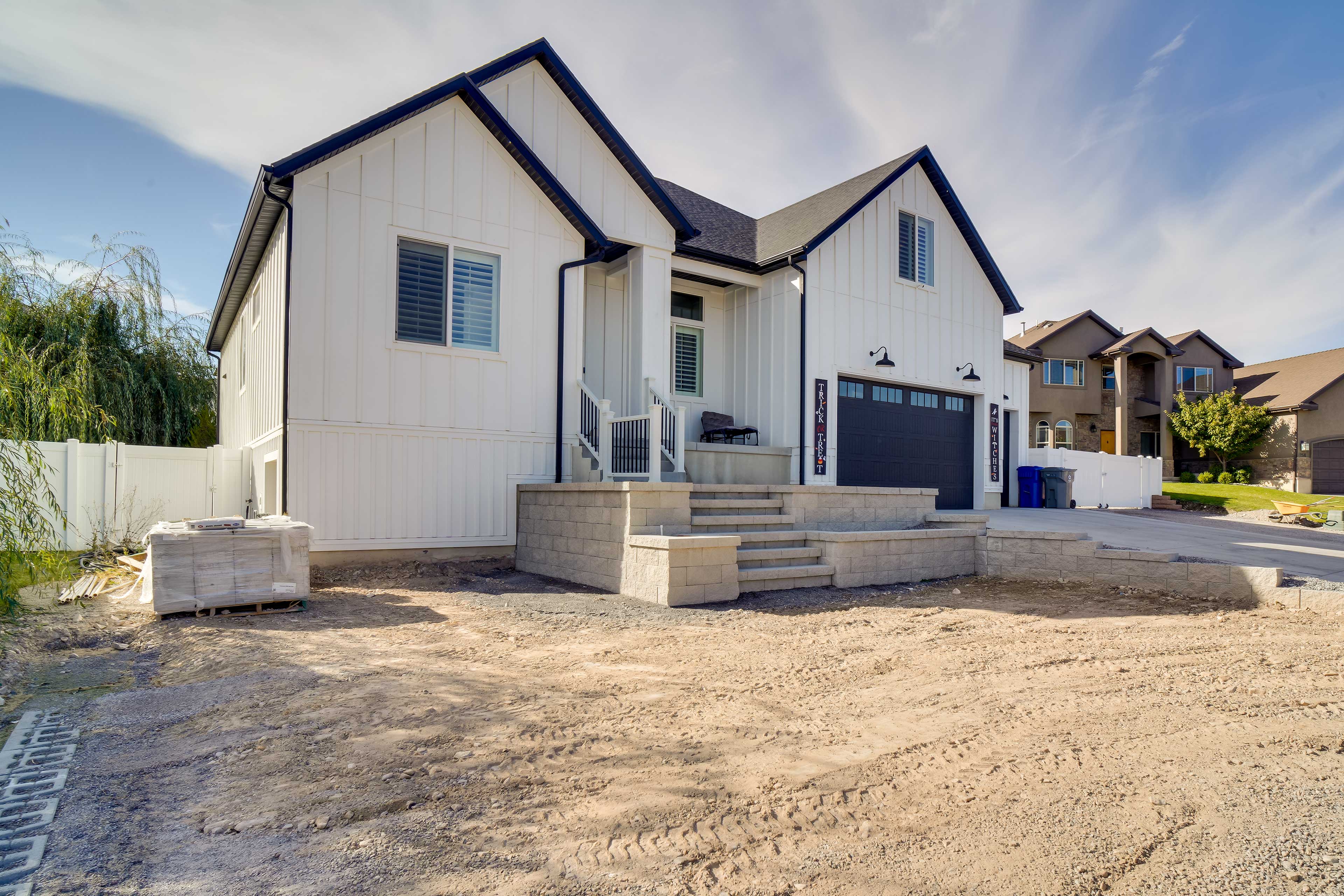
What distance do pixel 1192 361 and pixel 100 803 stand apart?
37.8 metres

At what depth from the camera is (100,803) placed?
2574 mm

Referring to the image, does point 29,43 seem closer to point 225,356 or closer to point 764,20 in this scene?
point 225,356

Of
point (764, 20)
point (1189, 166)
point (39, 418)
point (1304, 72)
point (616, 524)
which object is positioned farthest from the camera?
point (1189, 166)

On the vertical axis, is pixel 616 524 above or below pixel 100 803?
above

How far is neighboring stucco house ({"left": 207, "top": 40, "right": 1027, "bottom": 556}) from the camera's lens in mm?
8031

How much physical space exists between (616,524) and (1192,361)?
109 ft

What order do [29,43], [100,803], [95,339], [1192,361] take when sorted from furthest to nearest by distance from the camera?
[1192,361] < [95,339] < [29,43] < [100,803]

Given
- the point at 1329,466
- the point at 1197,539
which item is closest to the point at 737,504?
the point at 1197,539

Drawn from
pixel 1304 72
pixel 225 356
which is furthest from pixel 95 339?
pixel 1304 72

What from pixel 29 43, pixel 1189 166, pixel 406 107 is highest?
pixel 1189 166

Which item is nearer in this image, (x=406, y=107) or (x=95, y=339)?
(x=406, y=107)

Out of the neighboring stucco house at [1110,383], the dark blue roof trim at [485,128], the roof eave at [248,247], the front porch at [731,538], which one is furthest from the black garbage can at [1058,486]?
the roof eave at [248,247]

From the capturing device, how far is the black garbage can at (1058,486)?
15875 millimetres

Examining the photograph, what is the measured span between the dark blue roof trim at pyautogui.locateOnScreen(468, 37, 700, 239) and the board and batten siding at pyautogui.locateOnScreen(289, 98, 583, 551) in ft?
3.32
